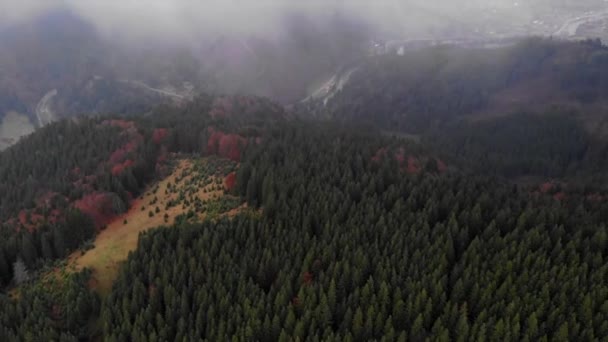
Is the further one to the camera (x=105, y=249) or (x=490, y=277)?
(x=105, y=249)

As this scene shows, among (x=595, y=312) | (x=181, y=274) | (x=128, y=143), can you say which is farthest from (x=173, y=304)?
(x=128, y=143)

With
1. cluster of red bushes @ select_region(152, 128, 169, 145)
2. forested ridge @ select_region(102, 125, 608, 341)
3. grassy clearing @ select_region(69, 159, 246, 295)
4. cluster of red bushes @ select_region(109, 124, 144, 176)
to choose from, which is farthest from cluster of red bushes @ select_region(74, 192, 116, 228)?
cluster of red bushes @ select_region(152, 128, 169, 145)

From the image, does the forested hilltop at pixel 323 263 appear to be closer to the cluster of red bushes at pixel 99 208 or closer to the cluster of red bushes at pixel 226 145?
the cluster of red bushes at pixel 99 208

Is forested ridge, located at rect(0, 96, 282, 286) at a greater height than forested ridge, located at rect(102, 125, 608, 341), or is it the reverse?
forested ridge, located at rect(0, 96, 282, 286)

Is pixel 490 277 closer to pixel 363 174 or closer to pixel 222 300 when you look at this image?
pixel 222 300

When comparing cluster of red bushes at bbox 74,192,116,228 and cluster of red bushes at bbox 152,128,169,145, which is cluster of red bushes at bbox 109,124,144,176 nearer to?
cluster of red bushes at bbox 152,128,169,145

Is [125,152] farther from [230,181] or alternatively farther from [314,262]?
[314,262]

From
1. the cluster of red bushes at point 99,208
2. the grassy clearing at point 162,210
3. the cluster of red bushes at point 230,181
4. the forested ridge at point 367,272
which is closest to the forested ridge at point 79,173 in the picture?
the cluster of red bushes at point 99,208
